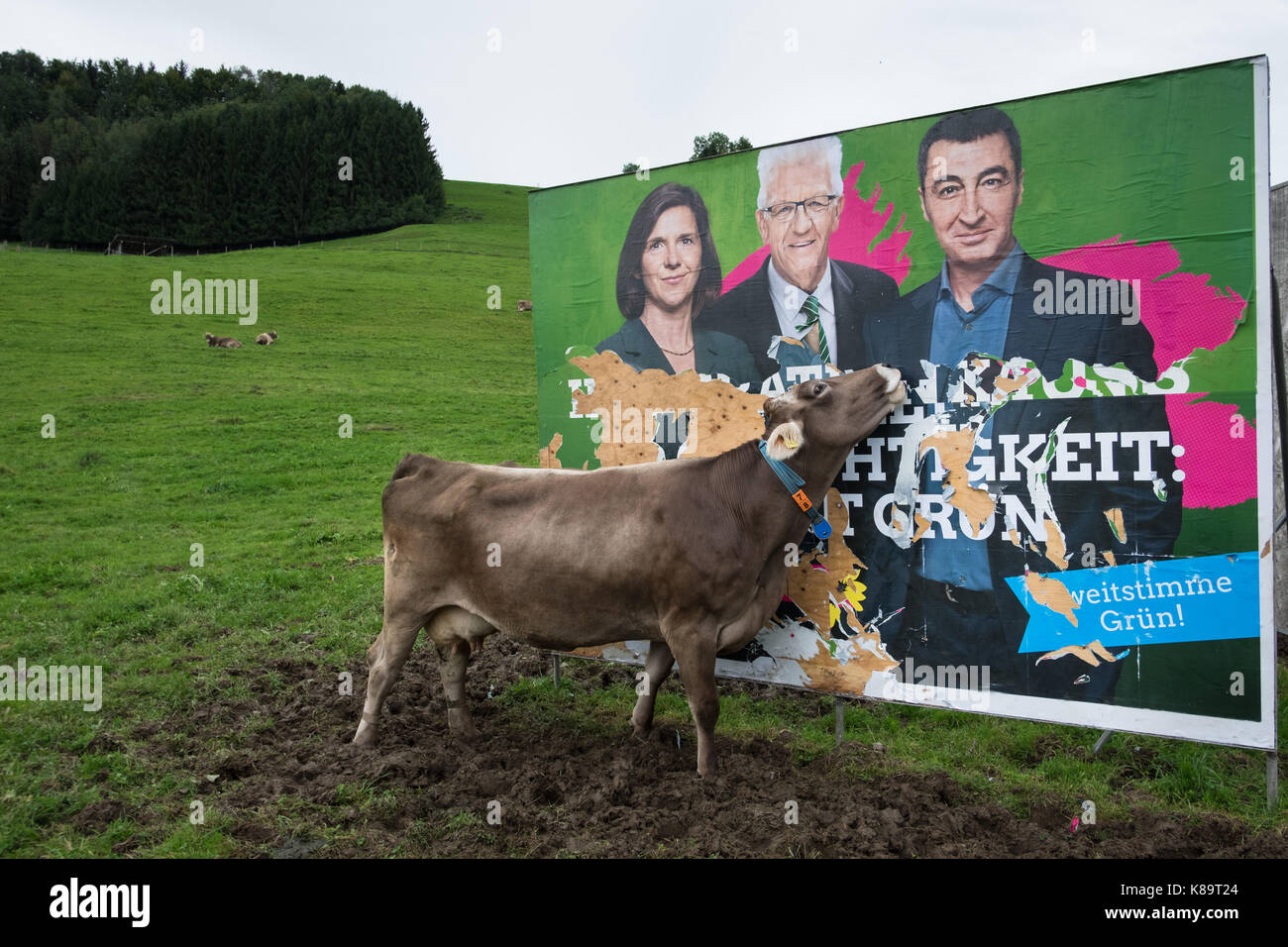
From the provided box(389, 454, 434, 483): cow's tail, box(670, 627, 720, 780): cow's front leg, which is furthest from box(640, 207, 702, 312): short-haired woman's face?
box(670, 627, 720, 780): cow's front leg

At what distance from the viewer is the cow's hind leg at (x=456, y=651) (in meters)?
6.26

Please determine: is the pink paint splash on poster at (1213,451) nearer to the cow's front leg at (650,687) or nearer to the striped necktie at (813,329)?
the striped necktie at (813,329)

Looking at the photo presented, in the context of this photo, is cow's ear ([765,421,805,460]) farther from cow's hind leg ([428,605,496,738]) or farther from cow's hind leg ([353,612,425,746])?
cow's hind leg ([353,612,425,746])

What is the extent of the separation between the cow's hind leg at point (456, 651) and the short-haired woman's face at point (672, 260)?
282 centimetres

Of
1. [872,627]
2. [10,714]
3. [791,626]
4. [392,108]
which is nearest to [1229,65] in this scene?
[872,627]

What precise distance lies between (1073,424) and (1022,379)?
391 millimetres

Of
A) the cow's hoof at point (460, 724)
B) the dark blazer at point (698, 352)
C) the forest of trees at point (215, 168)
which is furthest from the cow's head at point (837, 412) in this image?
the forest of trees at point (215, 168)

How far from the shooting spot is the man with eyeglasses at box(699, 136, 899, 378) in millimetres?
5895

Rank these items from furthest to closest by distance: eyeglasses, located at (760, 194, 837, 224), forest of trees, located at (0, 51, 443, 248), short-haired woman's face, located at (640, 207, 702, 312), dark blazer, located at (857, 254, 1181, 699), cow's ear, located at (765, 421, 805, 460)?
forest of trees, located at (0, 51, 443, 248) < short-haired woman's face, located at (640, 207, 702, 312) < eyeglasses, located at (760, 194, 837, 224) < cow's ear, located at (765, 421, 805, 460) < dark blazer, located at (857, 254, 1181, 699)

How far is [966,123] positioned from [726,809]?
437cm

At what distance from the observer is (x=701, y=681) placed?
17.9ft

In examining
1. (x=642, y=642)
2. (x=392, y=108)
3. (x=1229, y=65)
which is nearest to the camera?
(x=1229, y=65)

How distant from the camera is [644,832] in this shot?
4.75 m
